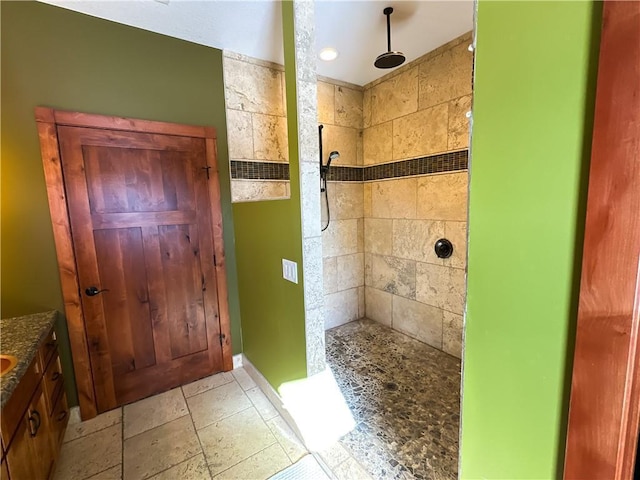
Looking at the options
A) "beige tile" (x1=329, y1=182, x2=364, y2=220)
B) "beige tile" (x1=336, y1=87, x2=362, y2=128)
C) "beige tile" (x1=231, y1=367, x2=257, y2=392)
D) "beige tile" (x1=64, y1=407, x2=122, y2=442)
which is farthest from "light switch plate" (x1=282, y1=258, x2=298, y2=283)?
"beige tile" (x1=336, y1=87, x2=362, y2=128)

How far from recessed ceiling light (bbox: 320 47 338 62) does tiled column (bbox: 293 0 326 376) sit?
2.92ft

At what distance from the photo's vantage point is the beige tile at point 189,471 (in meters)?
1.58

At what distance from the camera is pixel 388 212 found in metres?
3.02

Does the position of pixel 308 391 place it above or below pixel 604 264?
below

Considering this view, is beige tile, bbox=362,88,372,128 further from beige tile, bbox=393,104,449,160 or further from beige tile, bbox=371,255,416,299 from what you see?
beige tile, bbox=371,255,416,299

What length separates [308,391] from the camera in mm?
1736

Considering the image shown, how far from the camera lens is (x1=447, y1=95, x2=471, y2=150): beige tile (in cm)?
229

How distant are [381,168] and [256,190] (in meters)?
1.39

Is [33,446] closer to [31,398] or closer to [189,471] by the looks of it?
[31,398]

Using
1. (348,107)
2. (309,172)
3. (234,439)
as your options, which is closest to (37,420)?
(234,439)

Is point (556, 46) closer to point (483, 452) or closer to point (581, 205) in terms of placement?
point (581, 205)

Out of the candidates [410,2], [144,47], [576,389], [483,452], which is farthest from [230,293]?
[410,2]

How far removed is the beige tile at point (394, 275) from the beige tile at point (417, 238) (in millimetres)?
96

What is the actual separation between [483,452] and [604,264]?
59cm
